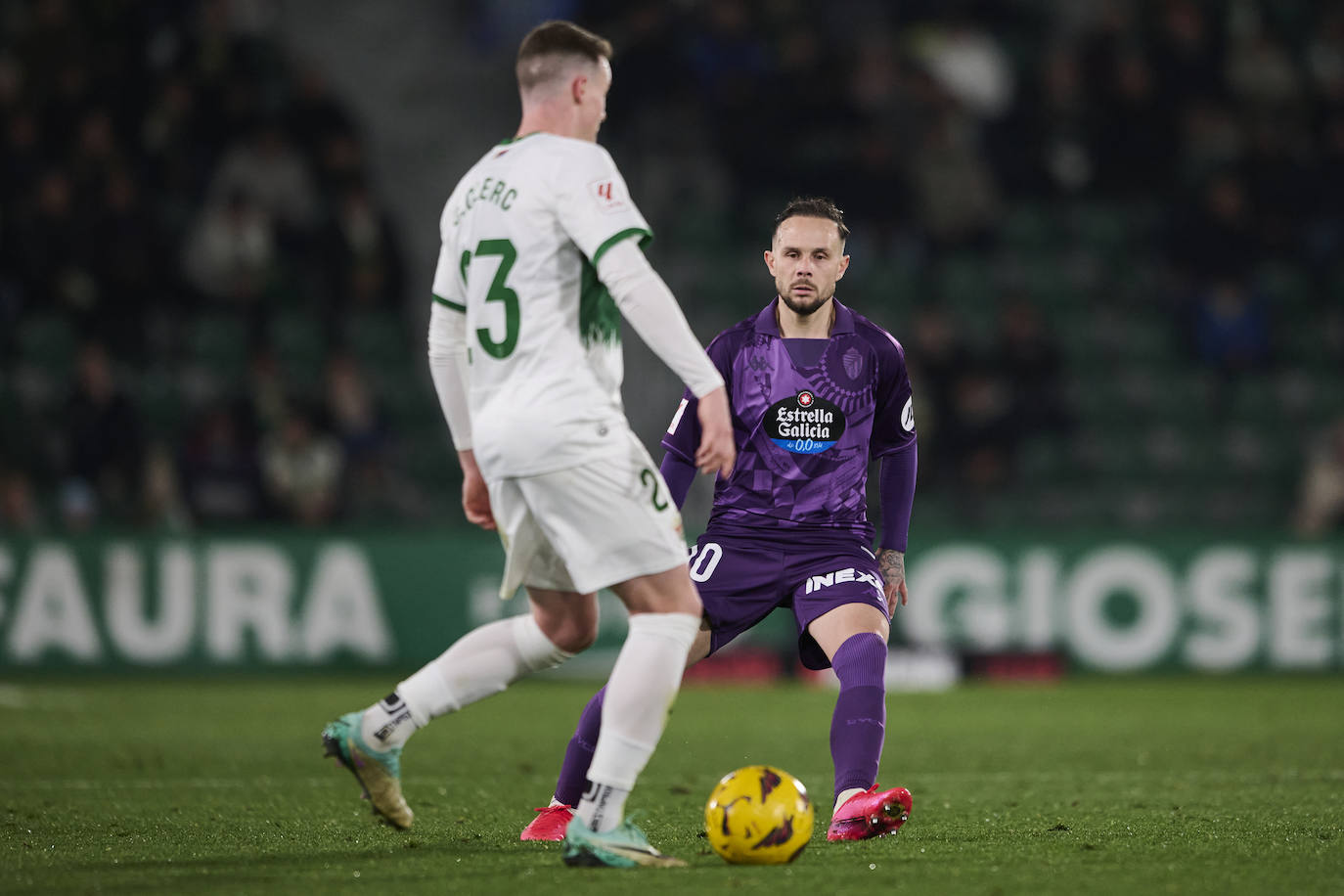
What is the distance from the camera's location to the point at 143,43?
14469 mm

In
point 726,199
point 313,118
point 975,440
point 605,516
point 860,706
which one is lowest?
point 860,706

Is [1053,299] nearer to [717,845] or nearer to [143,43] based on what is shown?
[143,43]

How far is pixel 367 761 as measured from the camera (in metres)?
4.60

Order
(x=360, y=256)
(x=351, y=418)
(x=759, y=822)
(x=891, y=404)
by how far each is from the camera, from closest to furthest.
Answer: (x=759, y=822) → (x=891, y=404) → (x=351, y=418) → (x=360, y=256)

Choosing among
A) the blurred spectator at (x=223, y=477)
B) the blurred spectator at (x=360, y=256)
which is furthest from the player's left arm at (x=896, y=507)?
the blurred spectator at (x=360, y=256)

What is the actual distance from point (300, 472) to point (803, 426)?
26.9ft

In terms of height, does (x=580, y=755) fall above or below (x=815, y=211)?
below

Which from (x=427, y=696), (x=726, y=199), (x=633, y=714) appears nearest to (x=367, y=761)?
(x=427, y=696)

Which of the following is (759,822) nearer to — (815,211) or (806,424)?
(806,424)

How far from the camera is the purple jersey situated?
553 cm

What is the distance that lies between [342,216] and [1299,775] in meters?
9.69

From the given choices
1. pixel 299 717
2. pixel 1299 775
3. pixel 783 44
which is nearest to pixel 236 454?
pixel 299 717

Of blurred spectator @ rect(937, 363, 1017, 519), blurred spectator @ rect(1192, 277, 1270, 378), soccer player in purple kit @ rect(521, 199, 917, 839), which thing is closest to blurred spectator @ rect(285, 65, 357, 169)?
blurred spectator @ rect(937, 363, 1017, 519)

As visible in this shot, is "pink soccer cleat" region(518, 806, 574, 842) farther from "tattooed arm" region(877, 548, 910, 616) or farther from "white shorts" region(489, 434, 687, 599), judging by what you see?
"tattooed arm" region(877, 548, 910, 616)
